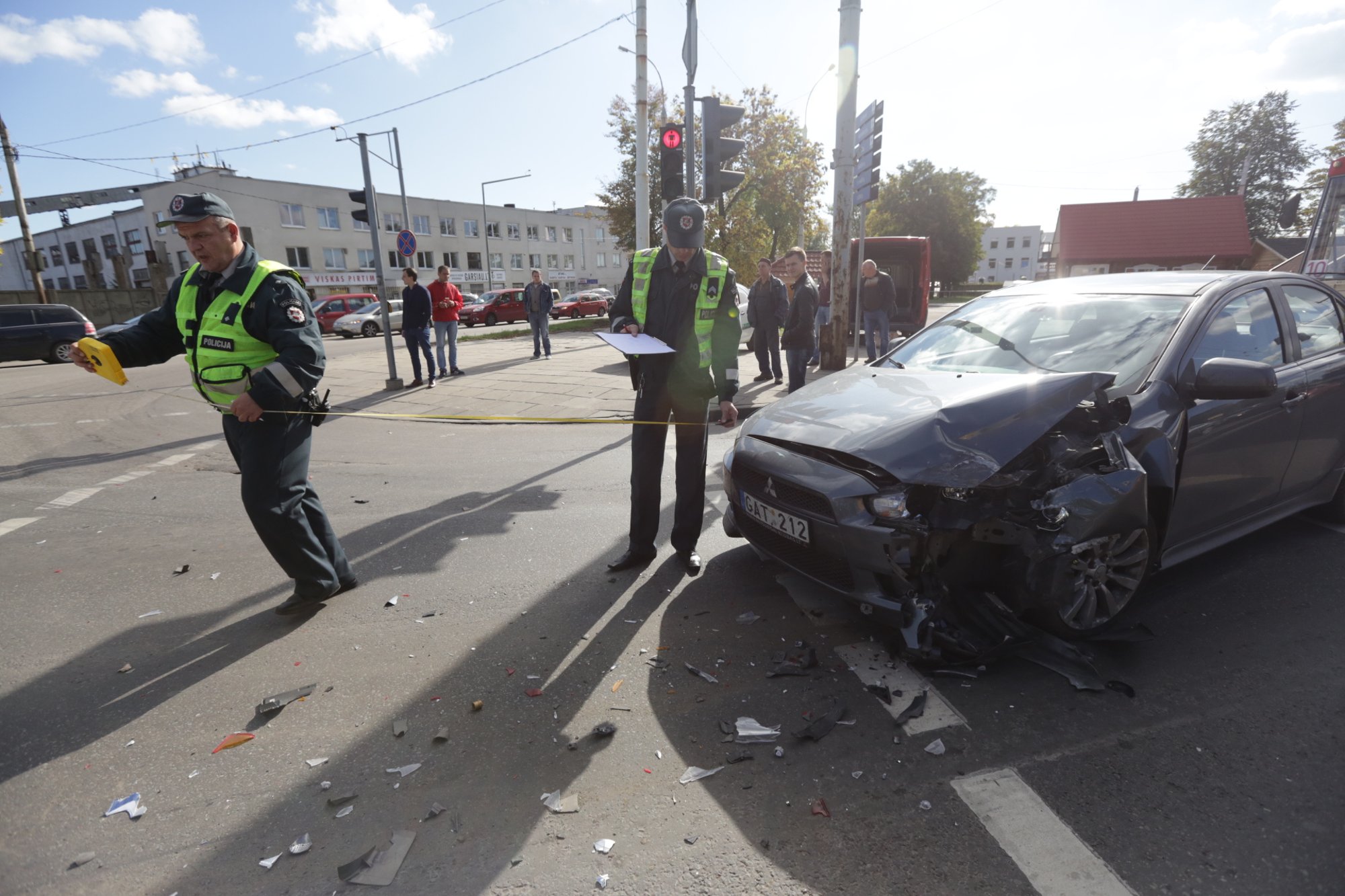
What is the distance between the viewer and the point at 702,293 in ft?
12.6

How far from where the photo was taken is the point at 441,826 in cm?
215

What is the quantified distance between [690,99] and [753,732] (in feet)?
23.2

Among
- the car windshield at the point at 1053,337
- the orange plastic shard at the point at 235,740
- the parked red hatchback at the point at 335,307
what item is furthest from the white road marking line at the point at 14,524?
the parked red hatchback at the point at 335,307

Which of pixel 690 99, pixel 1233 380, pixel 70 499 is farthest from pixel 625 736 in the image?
pixel 690 99

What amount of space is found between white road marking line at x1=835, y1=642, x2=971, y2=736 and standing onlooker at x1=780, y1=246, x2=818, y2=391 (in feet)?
22.0

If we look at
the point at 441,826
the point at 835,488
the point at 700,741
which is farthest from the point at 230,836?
the point at 835,488

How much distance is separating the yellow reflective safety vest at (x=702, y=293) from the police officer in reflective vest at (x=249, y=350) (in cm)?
165

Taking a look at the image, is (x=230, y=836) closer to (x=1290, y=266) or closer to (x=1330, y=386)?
(x=1330, y=386)

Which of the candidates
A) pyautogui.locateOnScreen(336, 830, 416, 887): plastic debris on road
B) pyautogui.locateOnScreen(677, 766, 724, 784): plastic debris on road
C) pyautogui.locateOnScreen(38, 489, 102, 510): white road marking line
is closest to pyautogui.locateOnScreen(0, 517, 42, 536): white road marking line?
pyautogui.locateOnScreen(38, 489, 102, 510): white road marking line

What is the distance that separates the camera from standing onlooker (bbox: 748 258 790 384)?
32.8 feet

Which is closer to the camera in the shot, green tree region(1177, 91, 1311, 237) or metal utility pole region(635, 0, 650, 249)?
metal utility pole region(635, 0, 650, 249)

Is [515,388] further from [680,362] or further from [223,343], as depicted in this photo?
[223,343]

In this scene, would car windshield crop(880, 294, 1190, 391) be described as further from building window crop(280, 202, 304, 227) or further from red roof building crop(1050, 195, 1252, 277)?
building window crop(280, 202, 304, 227)

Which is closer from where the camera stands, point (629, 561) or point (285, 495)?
point (285, 495)
